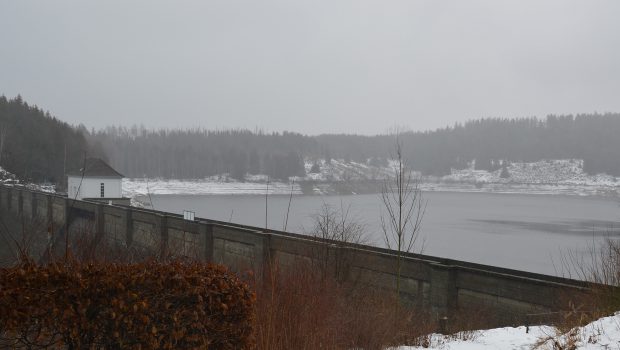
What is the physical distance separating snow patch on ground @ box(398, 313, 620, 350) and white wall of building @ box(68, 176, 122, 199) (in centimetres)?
5089

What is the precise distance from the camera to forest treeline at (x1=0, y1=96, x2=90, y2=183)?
2876 inches

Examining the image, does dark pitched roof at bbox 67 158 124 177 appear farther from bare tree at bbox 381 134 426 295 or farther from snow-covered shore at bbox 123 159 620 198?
snow-covered shore at bbox 123 159 620 198

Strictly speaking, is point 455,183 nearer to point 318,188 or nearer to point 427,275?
point 318,188

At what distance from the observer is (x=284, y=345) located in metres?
6.34

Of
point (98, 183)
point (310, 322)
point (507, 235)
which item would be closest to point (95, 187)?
point (98, 183)

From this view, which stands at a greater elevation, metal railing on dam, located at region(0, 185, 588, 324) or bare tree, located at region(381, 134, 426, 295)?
bare tree, located at region(381, 134, 426, 295)

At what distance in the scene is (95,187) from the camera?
5575 centimetres

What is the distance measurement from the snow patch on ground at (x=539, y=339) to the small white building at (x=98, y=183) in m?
49.3

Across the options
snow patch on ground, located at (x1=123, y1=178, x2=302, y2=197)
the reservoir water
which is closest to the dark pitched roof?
the reservoir water

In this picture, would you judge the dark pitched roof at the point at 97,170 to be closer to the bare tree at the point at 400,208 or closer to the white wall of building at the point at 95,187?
the white wall of building at the point at 95,187

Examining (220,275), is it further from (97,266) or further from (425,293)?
(425,293)

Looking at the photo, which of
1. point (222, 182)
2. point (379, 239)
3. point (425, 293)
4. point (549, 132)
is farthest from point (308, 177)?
point (425, 293)

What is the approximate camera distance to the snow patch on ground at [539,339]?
7.18 meters

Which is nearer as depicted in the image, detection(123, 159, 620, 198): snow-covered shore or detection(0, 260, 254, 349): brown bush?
detection(0, 260, 254, 349): brown bush
